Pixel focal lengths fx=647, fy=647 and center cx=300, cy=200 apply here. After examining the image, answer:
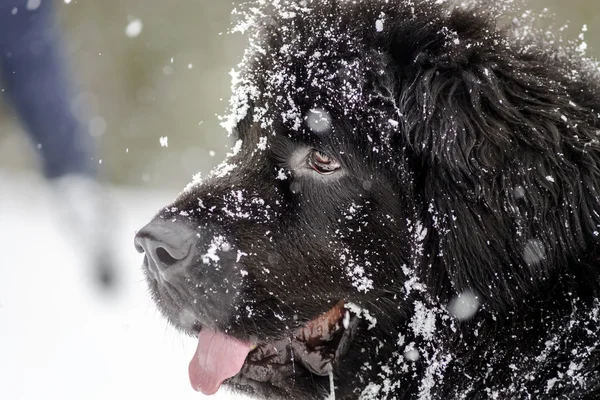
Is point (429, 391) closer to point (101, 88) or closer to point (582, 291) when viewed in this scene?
point (582, 291)

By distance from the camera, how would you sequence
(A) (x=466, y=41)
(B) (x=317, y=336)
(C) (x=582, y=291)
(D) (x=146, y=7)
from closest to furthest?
(C) (x=582, y=291), (A) (x=466, y=41), (B) (x=317, y=336), (D) (x=146, y=7)

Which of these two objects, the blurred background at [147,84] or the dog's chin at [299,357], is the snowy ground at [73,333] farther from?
the blurred background at [147,84]

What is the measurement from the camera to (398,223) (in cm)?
247

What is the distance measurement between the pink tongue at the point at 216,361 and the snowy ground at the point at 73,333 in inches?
15.2

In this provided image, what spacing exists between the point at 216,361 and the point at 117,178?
20.1 ft

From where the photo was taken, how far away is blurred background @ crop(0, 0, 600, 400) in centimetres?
418

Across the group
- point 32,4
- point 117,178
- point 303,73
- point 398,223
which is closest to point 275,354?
point 398,223

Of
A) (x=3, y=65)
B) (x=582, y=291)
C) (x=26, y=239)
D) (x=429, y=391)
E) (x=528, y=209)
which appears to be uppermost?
(x=3, y=65)

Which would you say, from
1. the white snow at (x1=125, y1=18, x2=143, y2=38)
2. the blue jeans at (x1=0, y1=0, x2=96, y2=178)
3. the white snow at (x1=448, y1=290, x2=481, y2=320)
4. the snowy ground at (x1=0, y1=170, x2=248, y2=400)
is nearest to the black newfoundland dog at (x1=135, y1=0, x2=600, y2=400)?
the white snow at (x1=448, y1=290, x2=481, y2=320)

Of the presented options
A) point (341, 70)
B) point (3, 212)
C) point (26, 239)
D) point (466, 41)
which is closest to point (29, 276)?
point (26, 239)

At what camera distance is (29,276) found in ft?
17.5

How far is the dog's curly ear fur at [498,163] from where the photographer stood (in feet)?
7.34

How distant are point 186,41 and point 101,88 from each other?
1.30 m

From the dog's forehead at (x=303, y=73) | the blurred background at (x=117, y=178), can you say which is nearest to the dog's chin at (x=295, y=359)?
the dog's forehead at (x=303, y=73)
